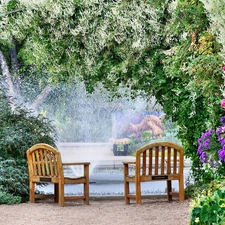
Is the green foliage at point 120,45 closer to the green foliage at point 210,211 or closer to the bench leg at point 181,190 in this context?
the bench leg at point 181,190

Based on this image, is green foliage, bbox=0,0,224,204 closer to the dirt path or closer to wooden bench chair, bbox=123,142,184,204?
wooden bench chair, bbox=123,142,184,204

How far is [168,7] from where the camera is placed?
9781 mm

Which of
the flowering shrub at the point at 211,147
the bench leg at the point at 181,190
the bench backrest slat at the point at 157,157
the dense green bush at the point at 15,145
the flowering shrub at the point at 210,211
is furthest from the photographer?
the dense green bush at the point at 15,145

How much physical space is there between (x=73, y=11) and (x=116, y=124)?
39.7 ft

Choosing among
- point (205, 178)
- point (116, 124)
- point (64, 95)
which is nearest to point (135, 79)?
point (205, 178)

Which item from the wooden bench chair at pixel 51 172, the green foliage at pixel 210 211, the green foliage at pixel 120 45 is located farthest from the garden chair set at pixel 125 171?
the green foliage at pixel 210 211

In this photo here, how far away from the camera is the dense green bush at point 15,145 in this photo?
9367 mm

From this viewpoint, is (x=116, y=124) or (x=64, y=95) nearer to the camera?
(x=64, y=95)

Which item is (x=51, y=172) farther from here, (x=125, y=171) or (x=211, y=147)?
(x=211, y=147)

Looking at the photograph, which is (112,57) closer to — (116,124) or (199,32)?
(199,32)

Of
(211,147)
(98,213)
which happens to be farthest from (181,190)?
(98,213)

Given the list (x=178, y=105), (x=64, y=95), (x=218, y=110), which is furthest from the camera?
(x=64, y=95)

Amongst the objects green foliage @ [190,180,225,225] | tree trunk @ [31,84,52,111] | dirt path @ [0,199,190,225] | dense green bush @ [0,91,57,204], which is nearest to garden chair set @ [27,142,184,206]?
dirt path @ [0,199,190,225]

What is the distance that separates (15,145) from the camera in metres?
9.60
